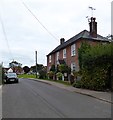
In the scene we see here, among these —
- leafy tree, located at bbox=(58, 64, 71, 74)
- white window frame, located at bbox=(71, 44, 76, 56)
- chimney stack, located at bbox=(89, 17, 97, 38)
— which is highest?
chimney stack, located at bbox=(89, 17, 97, 38)

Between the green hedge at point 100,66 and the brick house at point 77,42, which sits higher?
the brick house at point 77,42

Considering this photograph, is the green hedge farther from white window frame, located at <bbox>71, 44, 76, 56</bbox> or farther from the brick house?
white window frame, located at <bbox>71, 44, 76, 56</bbox>

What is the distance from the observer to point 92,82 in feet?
77.9

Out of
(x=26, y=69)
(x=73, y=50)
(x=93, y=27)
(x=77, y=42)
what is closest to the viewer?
(x=77, y=42)

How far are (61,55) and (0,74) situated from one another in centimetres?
1475

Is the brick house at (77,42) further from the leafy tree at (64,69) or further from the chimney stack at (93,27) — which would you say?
the leafy tree at (64,69)

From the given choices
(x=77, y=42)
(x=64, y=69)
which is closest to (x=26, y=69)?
(x=64, y=69)

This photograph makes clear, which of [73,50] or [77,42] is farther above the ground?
[77,42]

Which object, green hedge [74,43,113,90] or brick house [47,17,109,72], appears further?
brick house [47,17,109,72]

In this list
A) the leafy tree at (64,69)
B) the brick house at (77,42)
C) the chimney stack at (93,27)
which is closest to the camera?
the brick house at (77,42)

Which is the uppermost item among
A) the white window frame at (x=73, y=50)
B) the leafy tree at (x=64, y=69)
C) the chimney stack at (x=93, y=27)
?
the chimney stack at (x=93, y=27)

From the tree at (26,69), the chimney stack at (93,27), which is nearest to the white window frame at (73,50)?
the chimney stack at (93,27)

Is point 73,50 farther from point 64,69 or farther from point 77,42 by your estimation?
point 64,69

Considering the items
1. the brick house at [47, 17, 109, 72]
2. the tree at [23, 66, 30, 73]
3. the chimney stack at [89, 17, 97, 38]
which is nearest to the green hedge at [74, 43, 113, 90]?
the brick house at [47, 17, 109, 72]
